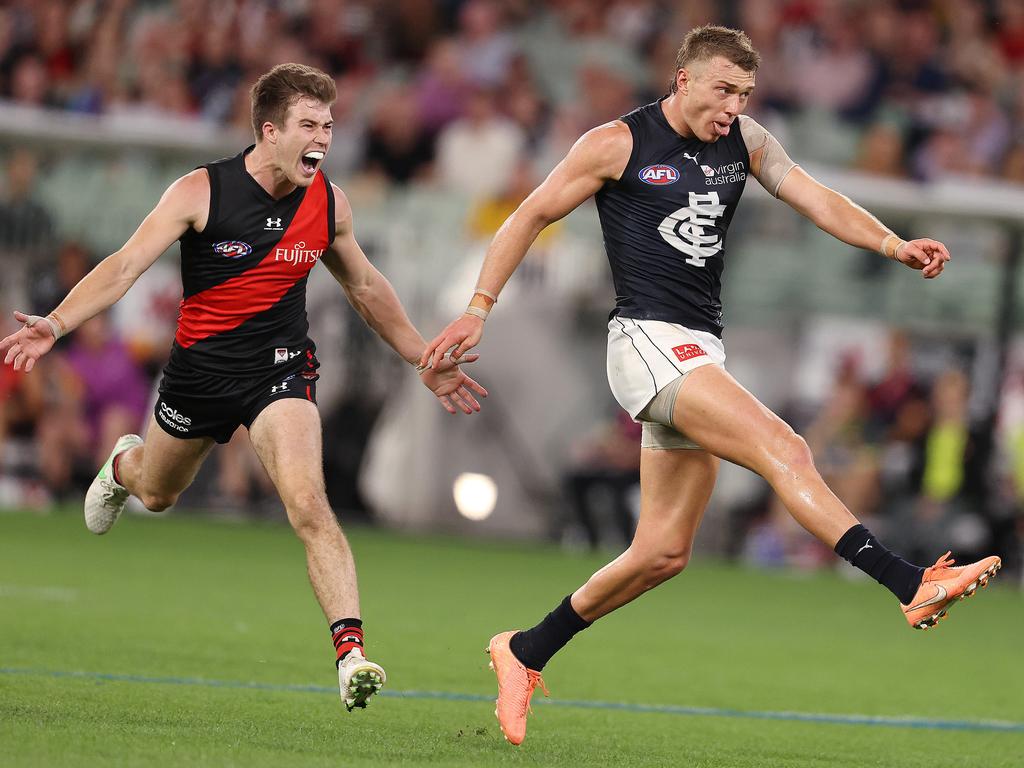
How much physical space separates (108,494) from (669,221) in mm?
3207

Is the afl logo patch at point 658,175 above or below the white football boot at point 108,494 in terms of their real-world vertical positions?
above

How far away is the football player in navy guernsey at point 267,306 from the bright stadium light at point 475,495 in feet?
33.4

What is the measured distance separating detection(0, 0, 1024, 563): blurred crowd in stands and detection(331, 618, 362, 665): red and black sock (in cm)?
1072

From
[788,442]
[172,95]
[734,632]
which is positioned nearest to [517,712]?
[788,442]

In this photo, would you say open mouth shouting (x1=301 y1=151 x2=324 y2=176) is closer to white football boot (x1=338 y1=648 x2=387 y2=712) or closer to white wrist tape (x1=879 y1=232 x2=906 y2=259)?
white football boot (x1=338 y1=648 x2=387 y2=712)

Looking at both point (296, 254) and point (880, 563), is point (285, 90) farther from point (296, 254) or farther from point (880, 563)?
point (880, 563)

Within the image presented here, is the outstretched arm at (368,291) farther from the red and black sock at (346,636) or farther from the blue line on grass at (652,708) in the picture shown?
the blue line on grass at (652,708)

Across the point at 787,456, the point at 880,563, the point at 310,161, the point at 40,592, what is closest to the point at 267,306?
the point at 310,161

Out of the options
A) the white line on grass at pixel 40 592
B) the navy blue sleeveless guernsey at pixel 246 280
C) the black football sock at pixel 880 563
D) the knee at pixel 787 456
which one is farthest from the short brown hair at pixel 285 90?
the white line on grass at pixel 40 592

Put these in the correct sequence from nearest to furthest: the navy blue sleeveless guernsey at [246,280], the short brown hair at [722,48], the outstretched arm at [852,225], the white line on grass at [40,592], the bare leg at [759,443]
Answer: the bare leg at [759,443], the outstretched arm at [852,225], the short brown hair at [722,48], the navy blue sleeveless guernsey at [246,280], the white line on grass at [40,592]

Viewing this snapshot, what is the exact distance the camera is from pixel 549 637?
7.35 m

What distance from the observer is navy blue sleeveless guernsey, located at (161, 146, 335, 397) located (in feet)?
24.3

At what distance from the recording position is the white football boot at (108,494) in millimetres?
8656

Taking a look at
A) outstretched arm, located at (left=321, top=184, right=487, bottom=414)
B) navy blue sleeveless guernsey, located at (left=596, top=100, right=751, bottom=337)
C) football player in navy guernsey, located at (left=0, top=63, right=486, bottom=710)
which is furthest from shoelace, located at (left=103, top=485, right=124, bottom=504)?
navy blue sleeveless guernsey, located at (left=596, top=100, right=751, bottom=337)
